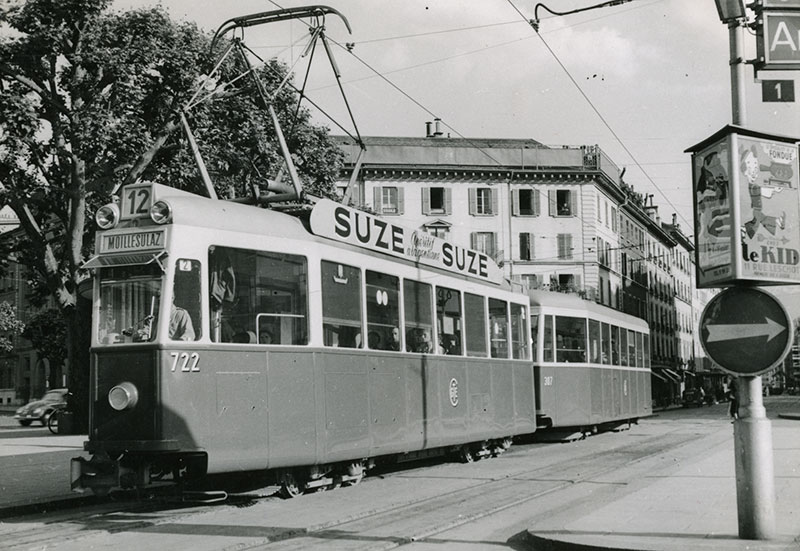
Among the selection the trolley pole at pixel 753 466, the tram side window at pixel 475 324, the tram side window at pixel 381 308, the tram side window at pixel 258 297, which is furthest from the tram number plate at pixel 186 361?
the tram side window at pixel 475 324

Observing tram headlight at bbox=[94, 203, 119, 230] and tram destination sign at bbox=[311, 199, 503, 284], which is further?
tram destination sign at bbox=[311, 199, 503, 284]

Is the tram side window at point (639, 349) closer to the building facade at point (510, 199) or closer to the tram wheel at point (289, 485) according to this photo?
the tram wheel at point (289, 485)

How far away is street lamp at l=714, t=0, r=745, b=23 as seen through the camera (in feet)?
24.9

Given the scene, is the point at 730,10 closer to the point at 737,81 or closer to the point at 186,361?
the point at 737,81

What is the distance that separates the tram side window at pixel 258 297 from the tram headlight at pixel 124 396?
910mm

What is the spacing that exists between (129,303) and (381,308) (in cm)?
363

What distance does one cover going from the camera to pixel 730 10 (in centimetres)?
764

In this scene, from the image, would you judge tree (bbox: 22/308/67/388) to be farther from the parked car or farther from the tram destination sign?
the tram destination sign

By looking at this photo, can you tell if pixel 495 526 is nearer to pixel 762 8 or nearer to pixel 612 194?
pixel 762 8

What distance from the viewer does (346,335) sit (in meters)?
11.4

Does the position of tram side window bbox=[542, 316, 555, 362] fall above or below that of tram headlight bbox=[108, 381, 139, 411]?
above

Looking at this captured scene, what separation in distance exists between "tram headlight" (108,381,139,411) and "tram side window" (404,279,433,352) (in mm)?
4482

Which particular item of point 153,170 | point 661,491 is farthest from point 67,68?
point 661,491

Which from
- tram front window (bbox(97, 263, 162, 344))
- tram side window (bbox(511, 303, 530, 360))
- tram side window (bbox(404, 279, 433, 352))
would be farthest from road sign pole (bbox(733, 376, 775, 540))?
tram side window (bbox(511, 303, 530, 360))
